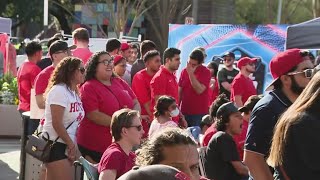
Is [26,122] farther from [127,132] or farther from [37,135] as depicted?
[127,132]

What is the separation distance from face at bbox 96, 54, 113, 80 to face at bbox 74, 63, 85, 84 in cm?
28

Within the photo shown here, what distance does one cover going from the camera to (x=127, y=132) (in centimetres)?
585

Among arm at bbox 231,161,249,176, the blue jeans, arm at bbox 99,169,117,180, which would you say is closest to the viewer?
arm at bbox 99,169,117,180

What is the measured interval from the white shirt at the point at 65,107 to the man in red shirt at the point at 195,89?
376cm

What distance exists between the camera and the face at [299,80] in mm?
4840

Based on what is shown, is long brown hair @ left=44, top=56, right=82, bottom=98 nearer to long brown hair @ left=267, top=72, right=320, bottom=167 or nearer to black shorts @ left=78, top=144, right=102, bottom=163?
black shorts @ left=78, top=144, right=102, bottom=163

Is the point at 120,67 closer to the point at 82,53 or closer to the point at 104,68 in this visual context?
the point at 82,53

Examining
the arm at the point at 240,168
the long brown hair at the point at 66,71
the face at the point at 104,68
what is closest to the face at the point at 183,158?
the arm at the point at 240,168

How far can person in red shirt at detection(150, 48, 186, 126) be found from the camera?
9.32m

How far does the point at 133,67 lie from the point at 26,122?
233 cm

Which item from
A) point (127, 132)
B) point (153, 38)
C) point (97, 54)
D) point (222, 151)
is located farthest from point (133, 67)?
point (153, 38)

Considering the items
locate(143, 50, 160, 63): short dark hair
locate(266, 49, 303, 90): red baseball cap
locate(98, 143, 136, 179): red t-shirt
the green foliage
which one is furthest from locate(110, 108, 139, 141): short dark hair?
the green foliage

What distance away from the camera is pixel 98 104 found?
7309 millimetres

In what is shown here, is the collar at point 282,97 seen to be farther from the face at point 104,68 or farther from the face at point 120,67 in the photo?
the face at point 120,67
